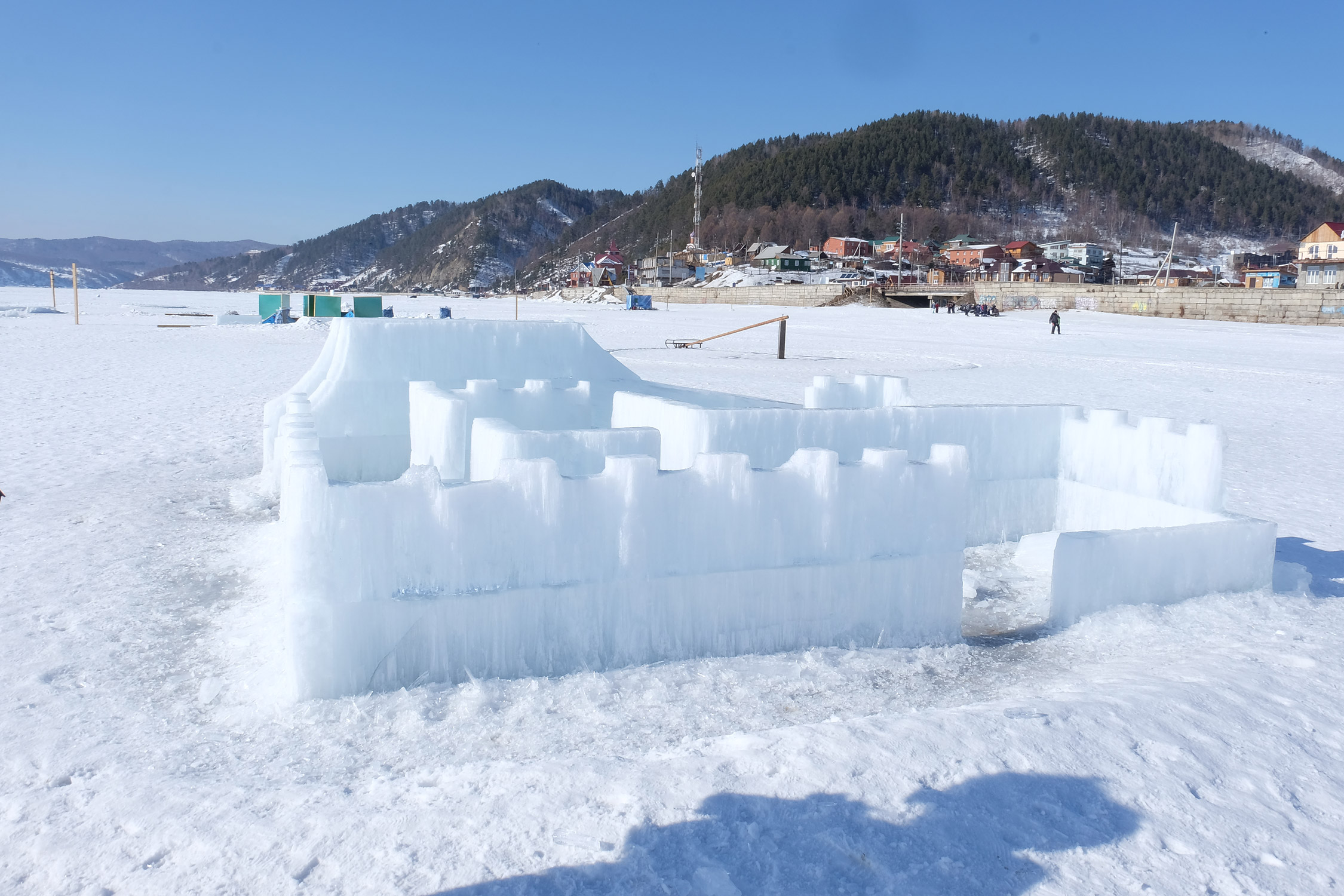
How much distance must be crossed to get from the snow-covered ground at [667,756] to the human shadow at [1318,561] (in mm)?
27

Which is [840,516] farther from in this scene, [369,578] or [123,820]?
[123,820]

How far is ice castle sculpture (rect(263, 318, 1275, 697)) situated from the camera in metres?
3.72

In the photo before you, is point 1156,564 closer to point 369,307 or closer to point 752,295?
point 369,307

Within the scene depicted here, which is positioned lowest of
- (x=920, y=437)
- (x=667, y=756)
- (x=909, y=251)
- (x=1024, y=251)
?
(x=667, y=756)

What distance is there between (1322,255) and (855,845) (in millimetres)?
94080

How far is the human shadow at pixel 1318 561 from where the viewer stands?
5.35 metres

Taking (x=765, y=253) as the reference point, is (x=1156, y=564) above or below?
below

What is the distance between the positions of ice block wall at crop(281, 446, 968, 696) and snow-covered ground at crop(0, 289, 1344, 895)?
0.53ft

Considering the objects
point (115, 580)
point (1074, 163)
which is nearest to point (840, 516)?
point (115, 580)

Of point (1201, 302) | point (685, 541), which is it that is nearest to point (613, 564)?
point (685, 541)

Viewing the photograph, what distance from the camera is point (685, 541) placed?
4172 mm

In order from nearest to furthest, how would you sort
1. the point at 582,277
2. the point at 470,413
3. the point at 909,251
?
the point at 470,413, the point at 909,251, the point at 582,277

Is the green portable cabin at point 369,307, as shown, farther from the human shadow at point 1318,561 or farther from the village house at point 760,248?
the village house at point 760,248

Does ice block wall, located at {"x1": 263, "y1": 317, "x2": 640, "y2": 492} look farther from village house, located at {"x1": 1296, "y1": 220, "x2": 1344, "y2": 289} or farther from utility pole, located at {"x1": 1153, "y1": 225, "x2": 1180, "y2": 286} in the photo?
village house, located at {"x1": 1296, "y1": 220, "x2": 1344, "y2": 289}
